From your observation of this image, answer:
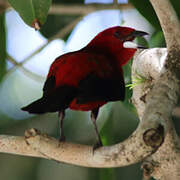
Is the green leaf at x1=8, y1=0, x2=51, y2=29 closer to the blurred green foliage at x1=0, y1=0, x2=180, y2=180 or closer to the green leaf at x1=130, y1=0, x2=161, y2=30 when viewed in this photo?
the green leaf at x1=130, y1=0, x2=161, y2=30

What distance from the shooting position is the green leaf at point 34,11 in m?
2.59

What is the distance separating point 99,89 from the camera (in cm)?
226

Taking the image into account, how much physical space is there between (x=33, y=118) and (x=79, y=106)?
3.40m

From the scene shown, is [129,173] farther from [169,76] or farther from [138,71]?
[169,76]

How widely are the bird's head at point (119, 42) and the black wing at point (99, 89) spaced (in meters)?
0.28

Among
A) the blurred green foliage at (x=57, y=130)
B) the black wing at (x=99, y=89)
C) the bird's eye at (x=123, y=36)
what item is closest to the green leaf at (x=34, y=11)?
the bird's eye at (x=123, y=36)

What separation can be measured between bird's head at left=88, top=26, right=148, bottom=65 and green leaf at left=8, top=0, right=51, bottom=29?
1.03ft

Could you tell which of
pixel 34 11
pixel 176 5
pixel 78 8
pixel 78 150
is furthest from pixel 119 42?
pixel 78 8

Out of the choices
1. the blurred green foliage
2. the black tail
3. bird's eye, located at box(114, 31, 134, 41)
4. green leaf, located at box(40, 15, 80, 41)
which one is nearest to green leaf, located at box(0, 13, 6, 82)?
the blurred green foliage

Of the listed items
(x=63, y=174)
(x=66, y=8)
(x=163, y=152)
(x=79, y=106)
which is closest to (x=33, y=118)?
(x=63, y=174)

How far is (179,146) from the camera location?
6.90 feet

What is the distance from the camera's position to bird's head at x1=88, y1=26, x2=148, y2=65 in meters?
2.64

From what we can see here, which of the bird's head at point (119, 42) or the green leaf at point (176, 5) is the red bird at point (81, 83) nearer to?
the bird's head at point (119, 42)

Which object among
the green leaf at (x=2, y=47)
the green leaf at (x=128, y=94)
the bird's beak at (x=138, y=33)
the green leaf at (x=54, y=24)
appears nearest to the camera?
the bird's beak at (x=138, y=33)
